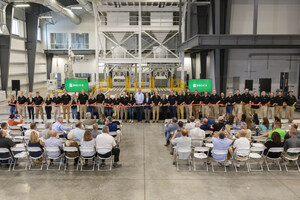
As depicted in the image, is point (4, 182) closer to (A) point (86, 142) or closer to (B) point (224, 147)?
(A) point (86, 142)

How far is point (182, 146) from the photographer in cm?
835

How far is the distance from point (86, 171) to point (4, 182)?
235 cm

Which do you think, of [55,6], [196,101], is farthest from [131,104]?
[55,6]

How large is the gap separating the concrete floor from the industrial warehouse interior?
0.03 m

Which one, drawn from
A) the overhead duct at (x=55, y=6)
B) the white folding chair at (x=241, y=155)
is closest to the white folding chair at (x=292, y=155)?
the white folding chair at (x=241, y=155)

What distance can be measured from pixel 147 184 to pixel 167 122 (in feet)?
13.9

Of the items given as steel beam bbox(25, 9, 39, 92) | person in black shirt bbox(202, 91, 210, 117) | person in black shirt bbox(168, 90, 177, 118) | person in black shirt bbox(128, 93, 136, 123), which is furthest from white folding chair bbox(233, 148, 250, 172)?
steel beam bbox(25, 9, 39, 92)

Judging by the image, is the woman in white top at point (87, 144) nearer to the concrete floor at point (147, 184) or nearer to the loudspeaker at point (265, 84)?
the concrete floor at point (147, 184)

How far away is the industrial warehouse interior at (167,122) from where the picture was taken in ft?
24.3

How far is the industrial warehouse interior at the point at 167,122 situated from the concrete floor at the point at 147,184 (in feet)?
0.10

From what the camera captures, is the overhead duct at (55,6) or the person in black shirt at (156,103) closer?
the person in black shirt at (156,103)

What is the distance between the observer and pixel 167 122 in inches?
442

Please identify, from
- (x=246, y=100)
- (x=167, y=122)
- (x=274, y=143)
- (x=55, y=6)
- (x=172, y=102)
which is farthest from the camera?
(x=55, y=6)

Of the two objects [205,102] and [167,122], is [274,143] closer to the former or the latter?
[167,122]
